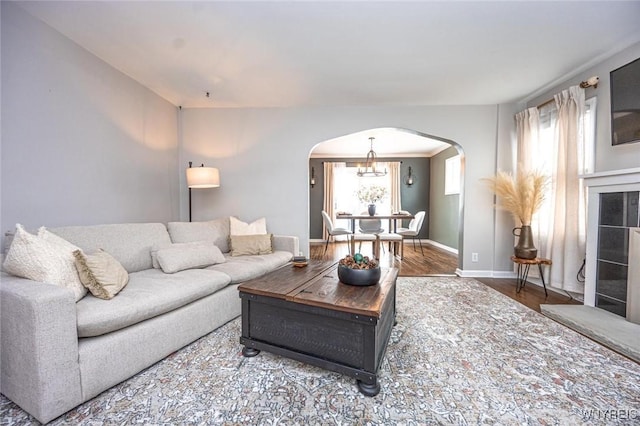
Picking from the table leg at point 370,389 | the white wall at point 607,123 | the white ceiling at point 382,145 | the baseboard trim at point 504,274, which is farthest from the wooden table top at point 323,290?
the white ceiling at point 382,145

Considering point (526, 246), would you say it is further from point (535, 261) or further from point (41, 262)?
point (41, 262)

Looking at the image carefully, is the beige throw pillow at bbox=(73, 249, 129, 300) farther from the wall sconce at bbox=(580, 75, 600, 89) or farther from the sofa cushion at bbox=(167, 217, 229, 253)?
the wall sconce at bbox=(580, 75, 600, 89)

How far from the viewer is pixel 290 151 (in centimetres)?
385

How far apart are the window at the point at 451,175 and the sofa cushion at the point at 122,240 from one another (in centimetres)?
585

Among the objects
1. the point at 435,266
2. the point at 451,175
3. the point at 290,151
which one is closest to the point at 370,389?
the point at 290,151

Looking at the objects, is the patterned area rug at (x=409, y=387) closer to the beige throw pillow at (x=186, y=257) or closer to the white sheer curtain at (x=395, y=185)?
the beige throw pillow at (x=186, y=257)

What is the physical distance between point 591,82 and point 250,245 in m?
4.00

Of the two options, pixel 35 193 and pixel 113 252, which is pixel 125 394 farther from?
pixel 35 193

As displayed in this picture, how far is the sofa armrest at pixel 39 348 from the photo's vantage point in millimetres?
1152

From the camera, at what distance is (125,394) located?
1.39m

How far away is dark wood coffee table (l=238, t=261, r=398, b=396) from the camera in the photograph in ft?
4.50

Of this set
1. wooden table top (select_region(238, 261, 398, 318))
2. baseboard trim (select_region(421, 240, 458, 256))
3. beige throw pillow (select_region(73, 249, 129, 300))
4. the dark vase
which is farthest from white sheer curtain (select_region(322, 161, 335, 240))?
beige throw pillow (select_region(73, 249, 129, 300))

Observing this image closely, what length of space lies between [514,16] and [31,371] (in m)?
3.63

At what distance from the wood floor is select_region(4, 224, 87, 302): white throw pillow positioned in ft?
11.1
